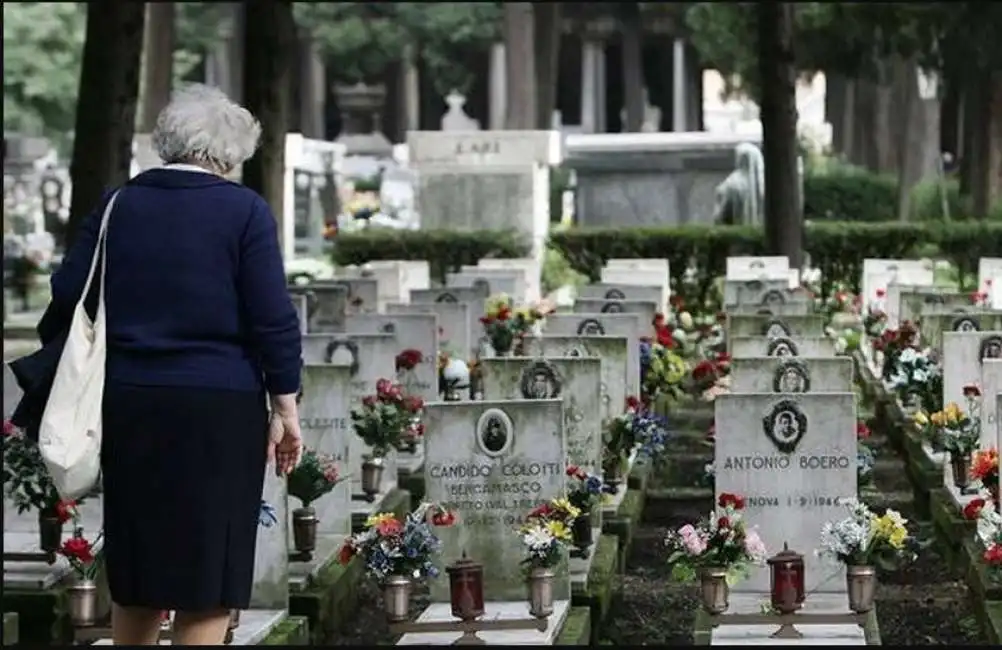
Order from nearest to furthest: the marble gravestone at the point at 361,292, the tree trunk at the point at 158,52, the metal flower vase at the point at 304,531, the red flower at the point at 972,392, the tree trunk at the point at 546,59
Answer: the metal flower vase at the point at 304,531
the red flower at the point at 972,392
the marble gravestone at the point at 361,292
the tree trunk at the point at 158,52
the tree trunk at the point at 546,59

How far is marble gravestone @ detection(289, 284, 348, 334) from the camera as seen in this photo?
1639 centimetres

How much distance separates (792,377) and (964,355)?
1.57m

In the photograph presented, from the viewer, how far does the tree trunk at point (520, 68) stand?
4269cm

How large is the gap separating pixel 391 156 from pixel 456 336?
4474 cm

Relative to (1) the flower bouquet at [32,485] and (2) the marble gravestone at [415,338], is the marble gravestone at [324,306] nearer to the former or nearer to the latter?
(2) the marble gravestone at [415,338]

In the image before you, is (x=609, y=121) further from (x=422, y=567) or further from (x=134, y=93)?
(x=422, y=567)

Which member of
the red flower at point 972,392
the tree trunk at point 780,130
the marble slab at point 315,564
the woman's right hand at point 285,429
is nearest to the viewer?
the woman's right hand at point 285,429

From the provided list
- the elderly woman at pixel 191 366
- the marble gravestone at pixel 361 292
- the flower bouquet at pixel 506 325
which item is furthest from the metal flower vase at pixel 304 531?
the marble gravestone at pixel 361 292

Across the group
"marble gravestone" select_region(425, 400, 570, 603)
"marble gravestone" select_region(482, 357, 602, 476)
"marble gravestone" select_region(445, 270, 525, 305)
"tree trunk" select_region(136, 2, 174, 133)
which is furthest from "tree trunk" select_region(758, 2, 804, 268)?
"tree trunk" select_region(136, 2, 174, 133)

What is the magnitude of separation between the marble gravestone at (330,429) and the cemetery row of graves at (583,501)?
1cm

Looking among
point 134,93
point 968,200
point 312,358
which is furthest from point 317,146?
point 312,358

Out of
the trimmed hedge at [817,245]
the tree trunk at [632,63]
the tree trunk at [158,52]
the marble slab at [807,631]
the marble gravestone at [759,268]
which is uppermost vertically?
the tree trunk at [632,63]

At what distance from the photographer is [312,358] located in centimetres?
1259

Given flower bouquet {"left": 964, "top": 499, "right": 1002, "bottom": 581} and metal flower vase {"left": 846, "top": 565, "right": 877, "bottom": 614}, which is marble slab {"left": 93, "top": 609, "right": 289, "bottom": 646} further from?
flower bouquet {"left": 964, "top": 499, "right": 1002, "bottom": 581}
